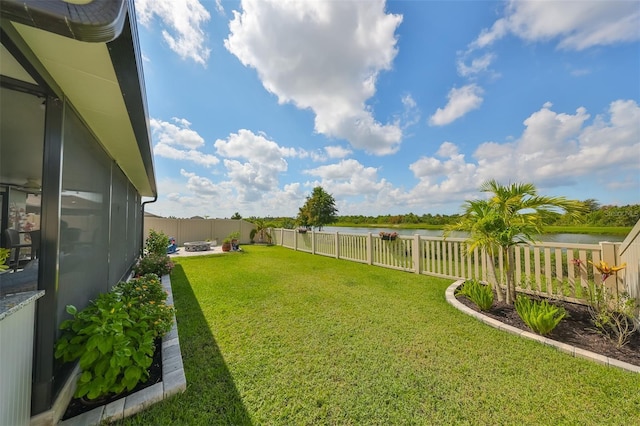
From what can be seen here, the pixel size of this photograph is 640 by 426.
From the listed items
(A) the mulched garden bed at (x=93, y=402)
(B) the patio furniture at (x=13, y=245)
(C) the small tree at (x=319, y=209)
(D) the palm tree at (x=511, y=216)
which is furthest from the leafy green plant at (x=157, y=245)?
(C) the small tree at (x=319, y=209)

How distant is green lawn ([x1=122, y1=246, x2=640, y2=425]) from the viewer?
1.64 m

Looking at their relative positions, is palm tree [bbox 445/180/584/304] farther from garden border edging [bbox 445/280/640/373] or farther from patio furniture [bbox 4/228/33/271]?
patio furniture [bbox 4/228/33/271]

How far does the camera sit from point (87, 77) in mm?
1547

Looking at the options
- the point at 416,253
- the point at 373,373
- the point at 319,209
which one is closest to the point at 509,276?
the point at 416,253

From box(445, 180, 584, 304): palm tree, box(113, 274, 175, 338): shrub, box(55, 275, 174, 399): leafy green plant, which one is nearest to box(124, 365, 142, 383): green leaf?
box(55, 275, 174, 399): leafy green plant

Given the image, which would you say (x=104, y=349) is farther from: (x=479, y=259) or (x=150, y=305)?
(x=479, y=259)

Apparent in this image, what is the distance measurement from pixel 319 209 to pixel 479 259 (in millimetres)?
10459

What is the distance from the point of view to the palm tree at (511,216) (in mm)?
3441

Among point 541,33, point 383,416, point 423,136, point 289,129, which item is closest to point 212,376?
point 383,416

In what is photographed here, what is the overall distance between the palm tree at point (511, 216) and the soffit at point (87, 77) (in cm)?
459

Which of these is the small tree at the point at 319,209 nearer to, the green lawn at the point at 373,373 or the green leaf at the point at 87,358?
the green lawn at the point at 373,373

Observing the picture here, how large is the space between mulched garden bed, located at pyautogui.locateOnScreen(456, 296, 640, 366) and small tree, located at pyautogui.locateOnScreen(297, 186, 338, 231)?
452 inches

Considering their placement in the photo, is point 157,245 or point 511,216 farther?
point 157,245

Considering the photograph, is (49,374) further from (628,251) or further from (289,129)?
(289,129)
